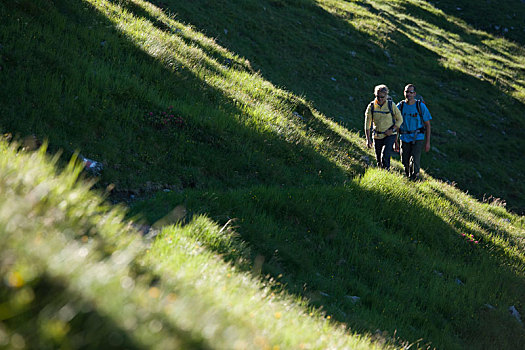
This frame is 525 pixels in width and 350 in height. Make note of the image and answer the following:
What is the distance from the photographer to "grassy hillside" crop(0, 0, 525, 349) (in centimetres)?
208

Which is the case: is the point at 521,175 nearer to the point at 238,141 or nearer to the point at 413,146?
the point at 413,146

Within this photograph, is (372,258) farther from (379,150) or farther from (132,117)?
(132,117)

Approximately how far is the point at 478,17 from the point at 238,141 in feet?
178

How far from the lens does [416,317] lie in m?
6.27

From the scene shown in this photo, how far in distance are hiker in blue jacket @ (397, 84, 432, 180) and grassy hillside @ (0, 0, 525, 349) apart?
4.21 ft

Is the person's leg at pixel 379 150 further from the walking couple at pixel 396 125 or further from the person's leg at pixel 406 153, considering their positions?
the person's leg at pixel 406 153

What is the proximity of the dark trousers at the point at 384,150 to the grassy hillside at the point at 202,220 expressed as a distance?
54cm

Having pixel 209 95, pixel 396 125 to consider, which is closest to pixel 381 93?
pixel 396 125

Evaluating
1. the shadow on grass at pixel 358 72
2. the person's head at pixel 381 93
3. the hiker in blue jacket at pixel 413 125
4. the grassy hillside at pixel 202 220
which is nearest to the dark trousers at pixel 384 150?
the grassy hillside at pixel 202 220

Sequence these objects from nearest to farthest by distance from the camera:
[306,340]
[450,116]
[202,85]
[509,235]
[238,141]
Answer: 1. [306,340]
2. [238,141]
3. [202,85]
4. [509,235]
5. [450,116]

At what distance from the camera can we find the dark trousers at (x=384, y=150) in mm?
11336

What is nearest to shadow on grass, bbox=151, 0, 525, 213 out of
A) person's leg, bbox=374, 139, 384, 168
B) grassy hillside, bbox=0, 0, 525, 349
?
grassy hillside, bbox=0, 0, 525, 349

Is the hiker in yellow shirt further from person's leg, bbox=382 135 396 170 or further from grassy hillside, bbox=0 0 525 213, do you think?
Answer: grassy hillside, bbox=0 0 525 213

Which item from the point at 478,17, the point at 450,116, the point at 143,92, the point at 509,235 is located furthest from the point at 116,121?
the point at 478,17
